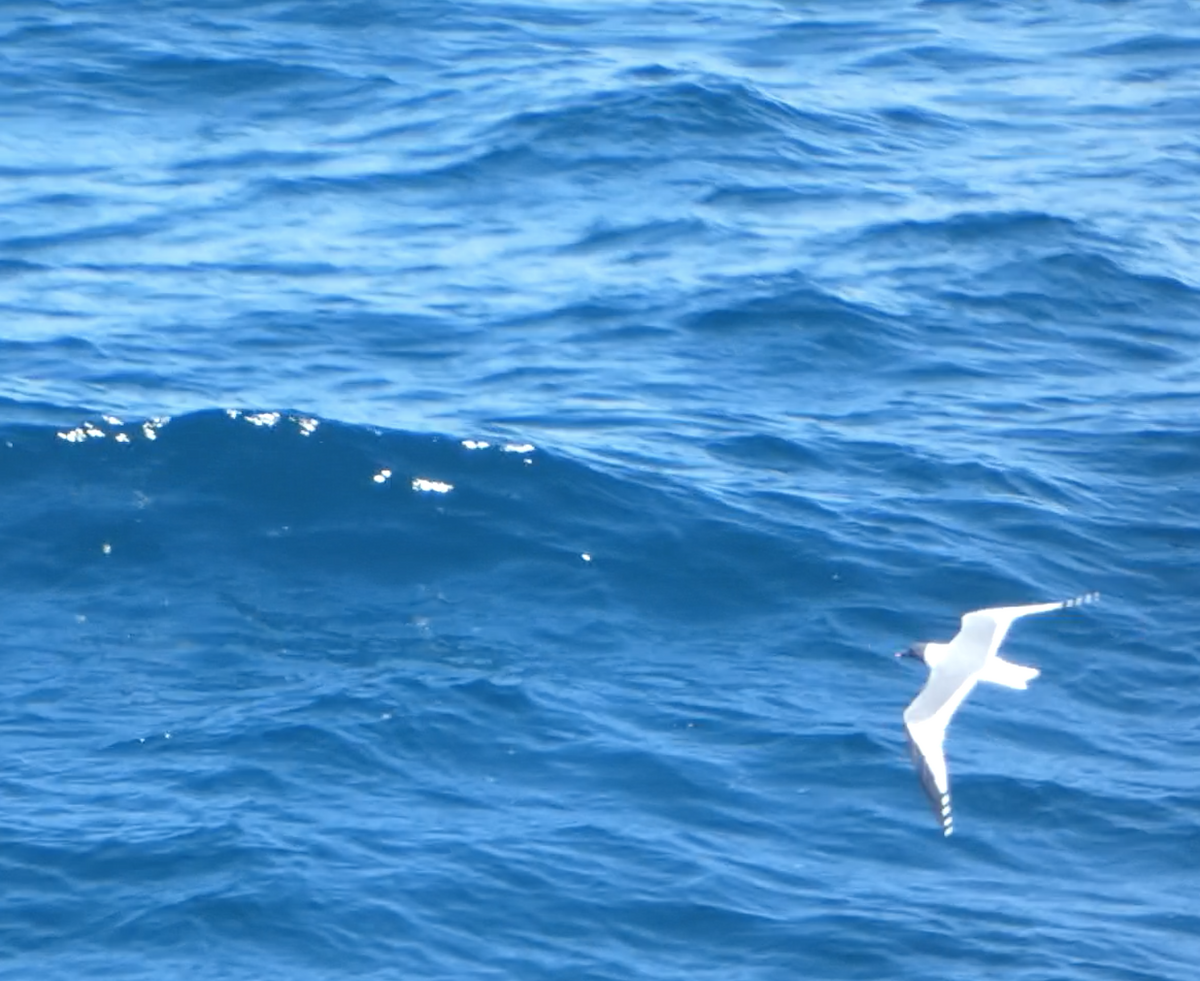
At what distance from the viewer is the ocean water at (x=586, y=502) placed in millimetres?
11047

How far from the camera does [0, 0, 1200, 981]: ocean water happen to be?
1105 centimetres

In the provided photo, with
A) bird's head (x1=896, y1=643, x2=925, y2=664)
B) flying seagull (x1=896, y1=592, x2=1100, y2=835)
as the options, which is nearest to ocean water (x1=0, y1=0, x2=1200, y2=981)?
bird's head (x1=896, y1=643, x2=925, y2=664)

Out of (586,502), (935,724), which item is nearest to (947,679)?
(935,724)

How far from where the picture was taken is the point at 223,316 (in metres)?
17.3

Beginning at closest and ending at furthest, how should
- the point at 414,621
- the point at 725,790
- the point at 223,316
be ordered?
the point at 725,790
the point at 414,621
the point at 223,316

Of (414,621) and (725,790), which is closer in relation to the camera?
(725,790)

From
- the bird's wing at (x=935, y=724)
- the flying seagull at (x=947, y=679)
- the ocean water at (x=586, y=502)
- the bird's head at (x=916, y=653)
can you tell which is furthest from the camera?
the bird's head at (x=916, y=653)

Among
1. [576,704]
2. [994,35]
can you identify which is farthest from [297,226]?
[994,35]

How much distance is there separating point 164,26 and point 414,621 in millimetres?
12332

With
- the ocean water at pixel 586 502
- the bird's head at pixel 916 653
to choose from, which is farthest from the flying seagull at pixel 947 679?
the ocean water at pixel 586 502

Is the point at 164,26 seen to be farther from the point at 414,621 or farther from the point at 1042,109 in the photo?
the point at 414,621

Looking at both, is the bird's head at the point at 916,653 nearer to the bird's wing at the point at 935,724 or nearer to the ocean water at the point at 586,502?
the bird's wing at the point at 935,724

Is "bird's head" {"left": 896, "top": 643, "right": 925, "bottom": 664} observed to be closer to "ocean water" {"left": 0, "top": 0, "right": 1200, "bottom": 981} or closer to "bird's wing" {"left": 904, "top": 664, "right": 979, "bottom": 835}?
"bird's wing" {"left": 904, "top": 664, "right": 979, "bottom": 835}

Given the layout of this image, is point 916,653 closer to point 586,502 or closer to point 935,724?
point 935,724
